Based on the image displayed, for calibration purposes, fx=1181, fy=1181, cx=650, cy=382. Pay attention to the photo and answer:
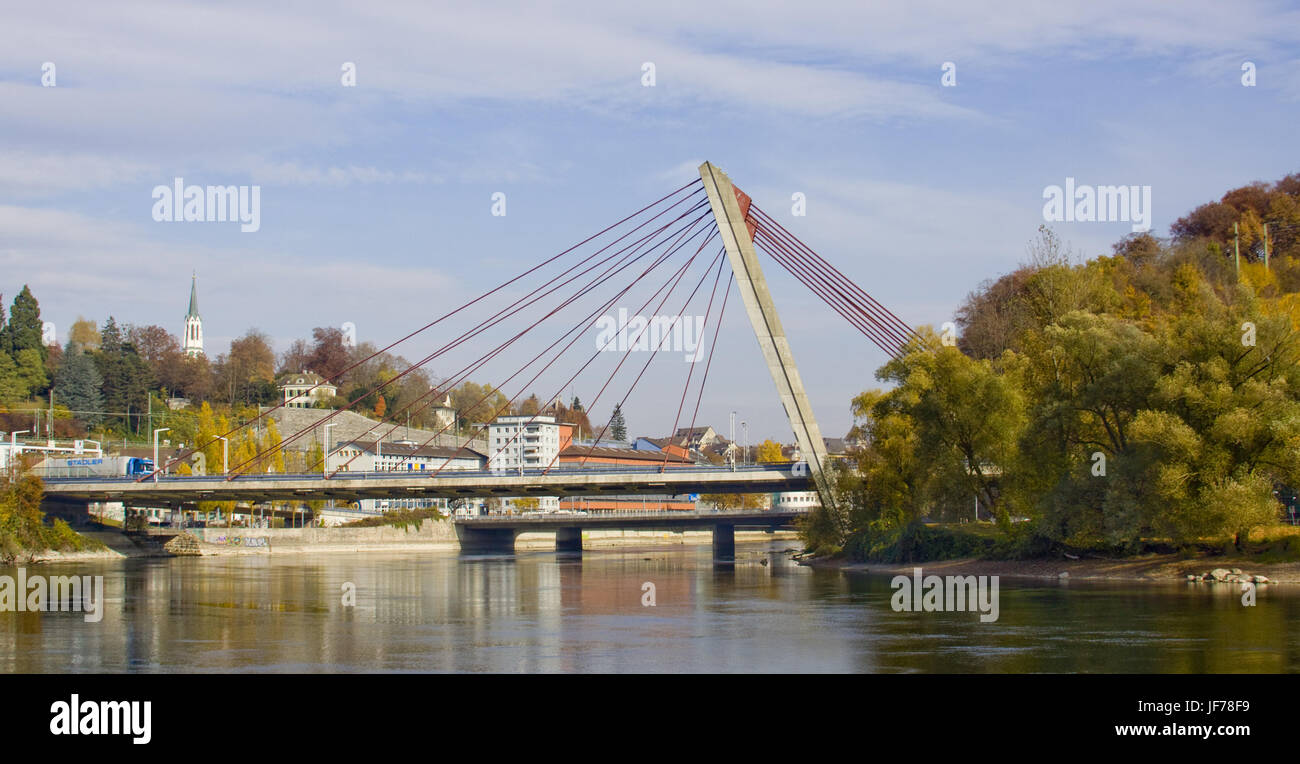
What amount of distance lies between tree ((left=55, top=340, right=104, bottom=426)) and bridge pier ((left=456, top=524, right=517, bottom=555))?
59050 millimetres

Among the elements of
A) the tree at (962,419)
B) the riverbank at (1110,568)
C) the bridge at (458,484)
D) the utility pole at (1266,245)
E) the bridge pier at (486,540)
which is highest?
the utility pole at (1266,245)

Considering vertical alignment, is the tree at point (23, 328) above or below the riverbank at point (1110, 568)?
above

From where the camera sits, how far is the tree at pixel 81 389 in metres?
144

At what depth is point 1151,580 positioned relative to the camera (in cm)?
4478

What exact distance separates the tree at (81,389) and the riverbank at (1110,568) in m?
119

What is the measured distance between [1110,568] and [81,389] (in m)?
131

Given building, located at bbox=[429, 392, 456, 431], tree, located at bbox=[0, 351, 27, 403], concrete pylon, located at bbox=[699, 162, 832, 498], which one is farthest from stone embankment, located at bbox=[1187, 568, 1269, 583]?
building, located at bbox=[429, 392, 456, 431]

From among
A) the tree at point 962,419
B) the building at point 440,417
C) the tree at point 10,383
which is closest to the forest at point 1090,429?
the tree at point 962,419

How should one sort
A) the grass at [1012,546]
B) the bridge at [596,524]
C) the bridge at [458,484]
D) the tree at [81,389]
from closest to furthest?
the grass at [1012,546] → the bridge at [458,484] → the bridge at [596,524] → the tree at [81,389]

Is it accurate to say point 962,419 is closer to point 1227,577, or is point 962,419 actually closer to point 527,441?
point 1227,577

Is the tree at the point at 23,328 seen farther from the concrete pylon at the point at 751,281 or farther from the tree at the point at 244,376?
the concrete pylon at the point at 751,281

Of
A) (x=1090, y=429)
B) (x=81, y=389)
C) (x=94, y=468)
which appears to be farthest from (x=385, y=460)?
(x=1090, y=429)
